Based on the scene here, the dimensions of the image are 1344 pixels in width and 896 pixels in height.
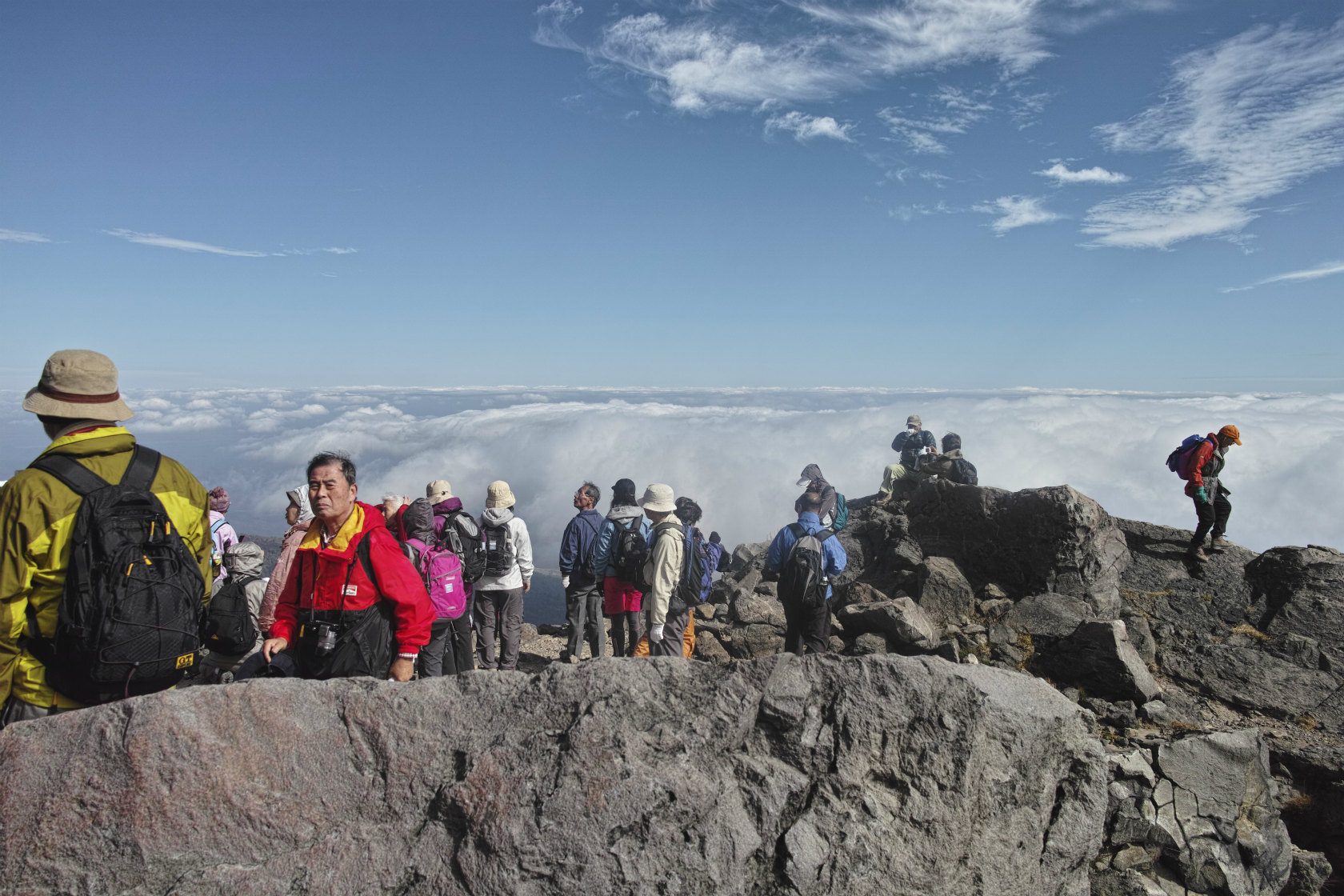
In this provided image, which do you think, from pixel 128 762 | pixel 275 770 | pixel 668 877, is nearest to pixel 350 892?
pixel 275 770

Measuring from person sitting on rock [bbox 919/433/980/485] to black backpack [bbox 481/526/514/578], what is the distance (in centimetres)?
1115

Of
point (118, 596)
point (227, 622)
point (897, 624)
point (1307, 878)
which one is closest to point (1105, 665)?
point (897, 624)

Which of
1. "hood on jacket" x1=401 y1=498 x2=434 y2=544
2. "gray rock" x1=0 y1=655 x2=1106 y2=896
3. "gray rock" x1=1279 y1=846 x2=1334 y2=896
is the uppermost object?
"hood on jacket" x1=401 y1=498 x2=434 y2=544

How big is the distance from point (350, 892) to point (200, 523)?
90.9 inches

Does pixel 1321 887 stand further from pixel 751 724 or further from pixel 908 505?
pixel 908 505

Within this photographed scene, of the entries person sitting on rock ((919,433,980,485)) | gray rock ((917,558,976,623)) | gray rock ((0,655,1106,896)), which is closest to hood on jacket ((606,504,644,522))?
gray rock ((0,655,1106,896))

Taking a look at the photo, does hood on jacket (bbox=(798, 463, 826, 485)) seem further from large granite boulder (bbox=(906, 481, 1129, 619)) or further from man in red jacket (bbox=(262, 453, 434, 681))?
man in red jacket (bbox=(262, 453, 434, 681))

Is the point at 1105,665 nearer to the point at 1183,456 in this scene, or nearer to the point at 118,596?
the point at 1183,456

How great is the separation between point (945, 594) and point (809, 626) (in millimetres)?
4234

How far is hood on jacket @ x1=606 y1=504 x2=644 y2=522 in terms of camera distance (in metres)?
9.60

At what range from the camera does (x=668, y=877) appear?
3.78m

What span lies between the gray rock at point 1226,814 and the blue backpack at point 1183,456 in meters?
7.95

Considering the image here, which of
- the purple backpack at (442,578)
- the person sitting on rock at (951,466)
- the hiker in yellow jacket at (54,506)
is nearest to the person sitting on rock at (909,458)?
the person sitting on rock at (951,466)

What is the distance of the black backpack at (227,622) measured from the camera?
4.55 meters
